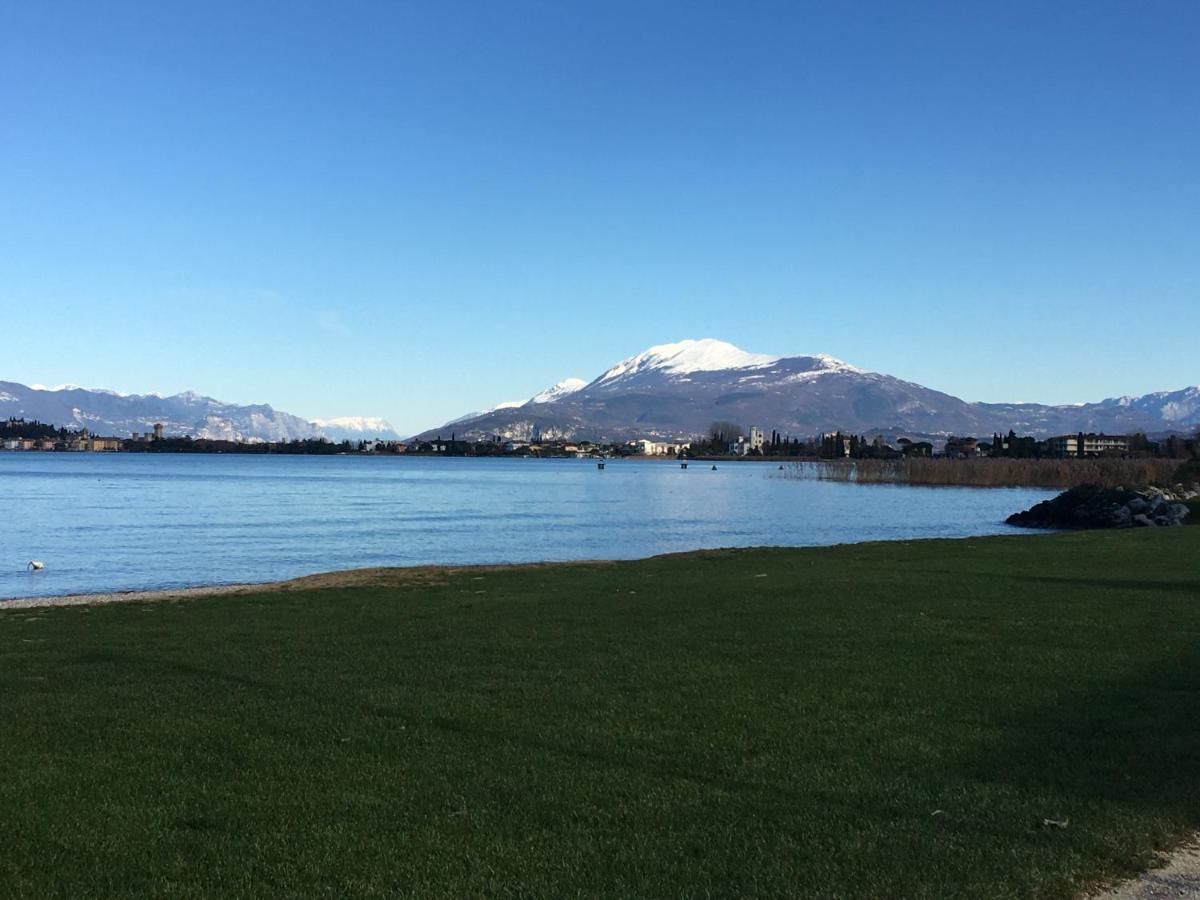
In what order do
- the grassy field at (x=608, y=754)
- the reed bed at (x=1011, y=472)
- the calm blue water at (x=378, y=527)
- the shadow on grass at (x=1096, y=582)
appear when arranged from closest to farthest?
the grassy field at (x=608, y=754) < the shadow on grass at (x=1096, y=582) < the calm blue water at (x=378, y=527) < the reed bed at (x=1011, y=472)

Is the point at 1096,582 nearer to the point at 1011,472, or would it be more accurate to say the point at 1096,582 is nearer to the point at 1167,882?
the point at 1167,882

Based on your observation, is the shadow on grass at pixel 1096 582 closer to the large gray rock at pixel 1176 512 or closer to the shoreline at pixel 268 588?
the shoreline at pixel 268 588

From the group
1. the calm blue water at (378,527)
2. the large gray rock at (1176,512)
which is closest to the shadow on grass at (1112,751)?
the calm blue water at (378,527)

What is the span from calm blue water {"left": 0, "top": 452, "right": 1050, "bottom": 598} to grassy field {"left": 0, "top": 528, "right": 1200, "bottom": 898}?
22444 mm

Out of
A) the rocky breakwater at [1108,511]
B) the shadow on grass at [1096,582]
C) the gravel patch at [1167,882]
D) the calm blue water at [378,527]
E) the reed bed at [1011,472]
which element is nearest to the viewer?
the gravel patch at [1167,882]

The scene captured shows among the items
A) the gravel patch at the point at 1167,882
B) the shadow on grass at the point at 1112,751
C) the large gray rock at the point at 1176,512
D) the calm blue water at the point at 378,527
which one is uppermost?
the shadow on grass at the point at 1112,751

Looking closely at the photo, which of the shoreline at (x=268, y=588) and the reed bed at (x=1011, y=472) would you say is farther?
the reed bed at (x=1011, y=472)

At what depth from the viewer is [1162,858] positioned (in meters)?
6.63

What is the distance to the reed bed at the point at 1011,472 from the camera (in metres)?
101

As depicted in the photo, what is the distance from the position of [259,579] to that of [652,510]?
156 ft

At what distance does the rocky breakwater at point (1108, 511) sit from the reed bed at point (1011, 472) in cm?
2410

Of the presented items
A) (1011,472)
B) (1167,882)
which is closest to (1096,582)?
(1167,882)

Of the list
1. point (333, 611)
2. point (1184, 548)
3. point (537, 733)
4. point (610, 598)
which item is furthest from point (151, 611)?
point (1184, 548)

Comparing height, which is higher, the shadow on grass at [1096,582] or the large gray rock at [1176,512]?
the shadow on grass at [1096,582]
